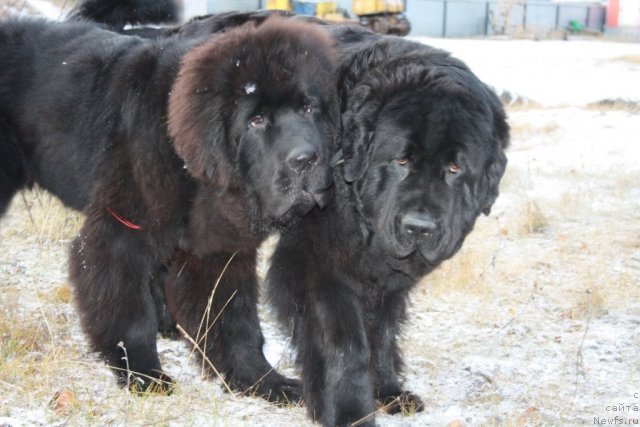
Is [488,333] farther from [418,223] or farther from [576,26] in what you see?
[576,26]

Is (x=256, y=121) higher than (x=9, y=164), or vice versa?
(x=256, y=121)

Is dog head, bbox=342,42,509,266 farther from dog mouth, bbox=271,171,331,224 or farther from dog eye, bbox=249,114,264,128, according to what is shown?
dog eye, bbox=249,114,264,128

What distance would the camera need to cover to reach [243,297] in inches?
Result: 134

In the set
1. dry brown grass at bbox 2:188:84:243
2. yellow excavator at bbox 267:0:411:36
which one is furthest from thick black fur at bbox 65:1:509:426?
yellow excavator at bbox 267:0:411:36

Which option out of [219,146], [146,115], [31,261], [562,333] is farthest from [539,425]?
[31,261]

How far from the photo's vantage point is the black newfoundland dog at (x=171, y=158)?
281 cm

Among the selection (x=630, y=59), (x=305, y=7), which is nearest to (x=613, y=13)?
(x=630, y=59)

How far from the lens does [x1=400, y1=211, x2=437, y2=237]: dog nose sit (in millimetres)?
2666

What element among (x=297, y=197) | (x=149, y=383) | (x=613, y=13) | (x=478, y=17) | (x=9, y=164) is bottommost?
(x=613, y=13)

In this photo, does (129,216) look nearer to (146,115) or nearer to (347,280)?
(146,115)

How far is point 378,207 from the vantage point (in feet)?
9.12

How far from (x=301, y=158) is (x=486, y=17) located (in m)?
37.6

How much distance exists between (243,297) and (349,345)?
0.73m

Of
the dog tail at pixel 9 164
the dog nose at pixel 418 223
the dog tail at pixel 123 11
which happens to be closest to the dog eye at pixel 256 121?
the dog nose at pixel 418 223
